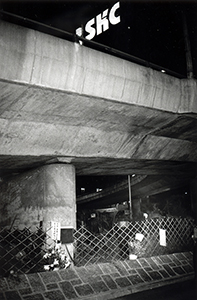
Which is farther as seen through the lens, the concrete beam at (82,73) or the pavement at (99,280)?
the concrete beam at (82,73)

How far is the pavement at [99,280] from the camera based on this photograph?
4.10 m

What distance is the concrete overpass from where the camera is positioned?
4.49 meters

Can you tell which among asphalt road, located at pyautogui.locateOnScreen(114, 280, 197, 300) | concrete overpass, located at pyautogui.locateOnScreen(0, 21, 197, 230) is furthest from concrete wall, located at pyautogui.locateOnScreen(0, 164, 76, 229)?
asphalt road, located at pyautogui.locateOnScreen(114, 280, 197, 300)

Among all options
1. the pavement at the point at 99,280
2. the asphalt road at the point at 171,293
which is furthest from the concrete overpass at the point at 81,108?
the asphalt road at the point at 171,293

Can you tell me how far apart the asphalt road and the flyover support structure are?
192cm

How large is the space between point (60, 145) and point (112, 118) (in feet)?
4.14

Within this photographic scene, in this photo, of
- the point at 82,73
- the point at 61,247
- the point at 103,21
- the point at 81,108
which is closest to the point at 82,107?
the point at 81,108

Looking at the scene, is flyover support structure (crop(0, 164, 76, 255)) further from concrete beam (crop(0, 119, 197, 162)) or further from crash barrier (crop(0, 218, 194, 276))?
concrete beam (crop(0, 119, 197, 162))

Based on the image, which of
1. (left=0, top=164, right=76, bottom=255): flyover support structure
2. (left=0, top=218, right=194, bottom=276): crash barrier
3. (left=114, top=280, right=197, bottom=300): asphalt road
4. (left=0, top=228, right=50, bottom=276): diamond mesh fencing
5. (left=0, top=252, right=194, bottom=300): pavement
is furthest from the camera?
(left=0, top=164, right=76, bottom=255): flyover support structure

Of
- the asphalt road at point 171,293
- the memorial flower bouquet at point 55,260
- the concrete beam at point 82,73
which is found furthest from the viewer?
the memorial flower bouquet at point 55,260

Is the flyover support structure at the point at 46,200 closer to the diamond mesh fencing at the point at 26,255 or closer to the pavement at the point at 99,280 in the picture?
the diamond mesh fencing at the point at 26,255

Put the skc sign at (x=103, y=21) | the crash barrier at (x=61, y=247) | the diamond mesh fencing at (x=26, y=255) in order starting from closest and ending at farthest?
the diamond mesh fencing at (x=26, y=255), the crash barrier at (x=61, y=247), the skc sign at (x=103, y=21)

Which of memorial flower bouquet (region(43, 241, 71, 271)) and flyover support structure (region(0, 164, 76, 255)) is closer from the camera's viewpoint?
memorial flower bouquet (region(43, 241, 71, 271))

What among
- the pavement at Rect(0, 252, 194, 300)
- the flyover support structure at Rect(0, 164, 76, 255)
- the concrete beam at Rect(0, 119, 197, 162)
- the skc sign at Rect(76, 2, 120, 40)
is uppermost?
the skc sign at Rect(76, 2, 120, 40)
